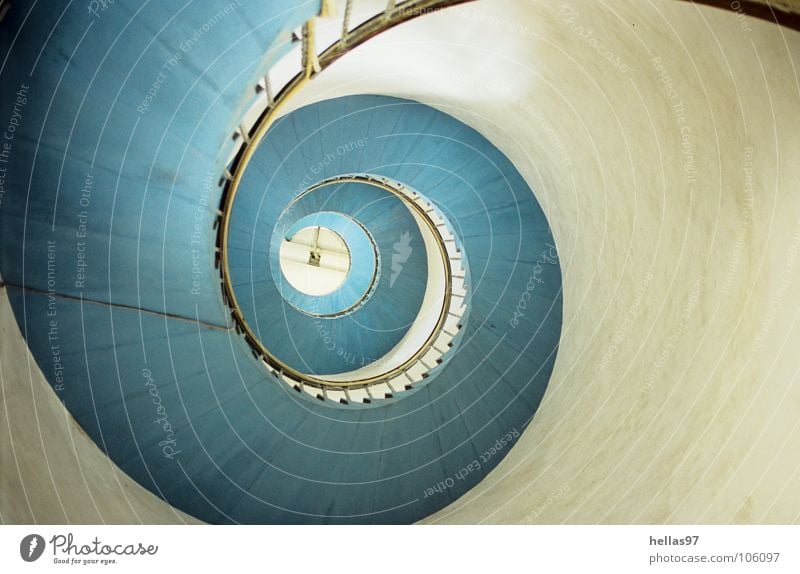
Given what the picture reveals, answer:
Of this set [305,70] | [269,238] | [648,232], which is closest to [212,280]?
[305,70]

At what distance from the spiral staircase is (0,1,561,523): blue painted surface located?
0.07 ft

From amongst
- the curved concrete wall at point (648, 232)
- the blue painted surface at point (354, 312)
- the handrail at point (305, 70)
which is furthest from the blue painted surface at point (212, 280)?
the blue painted surface at point (354, 312)

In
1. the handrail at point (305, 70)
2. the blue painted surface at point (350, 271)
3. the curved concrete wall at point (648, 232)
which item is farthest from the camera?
the blue painted surface at point (350, 271)

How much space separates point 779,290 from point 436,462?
4.75 metres

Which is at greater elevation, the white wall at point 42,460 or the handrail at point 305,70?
the handrail at point 305,70

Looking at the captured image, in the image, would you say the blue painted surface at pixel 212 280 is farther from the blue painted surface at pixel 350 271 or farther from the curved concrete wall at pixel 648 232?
the blue painted surface at pixel 350 271

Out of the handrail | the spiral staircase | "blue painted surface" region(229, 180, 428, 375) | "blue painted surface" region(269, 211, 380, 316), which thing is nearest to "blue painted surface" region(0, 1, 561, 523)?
the spiral staircase

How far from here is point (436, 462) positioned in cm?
735

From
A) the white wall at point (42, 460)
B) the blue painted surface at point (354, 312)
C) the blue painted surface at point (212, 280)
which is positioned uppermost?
the blue painted surface at point (354, 312)

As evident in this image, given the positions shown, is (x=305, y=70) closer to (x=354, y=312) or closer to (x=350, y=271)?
(x=354, y=312)

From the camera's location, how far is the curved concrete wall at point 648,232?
3.62m

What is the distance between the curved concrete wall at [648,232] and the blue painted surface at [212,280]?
63 centimetres

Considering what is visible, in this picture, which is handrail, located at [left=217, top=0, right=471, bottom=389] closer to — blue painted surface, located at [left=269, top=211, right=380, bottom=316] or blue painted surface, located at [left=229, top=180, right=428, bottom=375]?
blue painted surface, located at [left=229, top=180, right=428, bottom=375]
